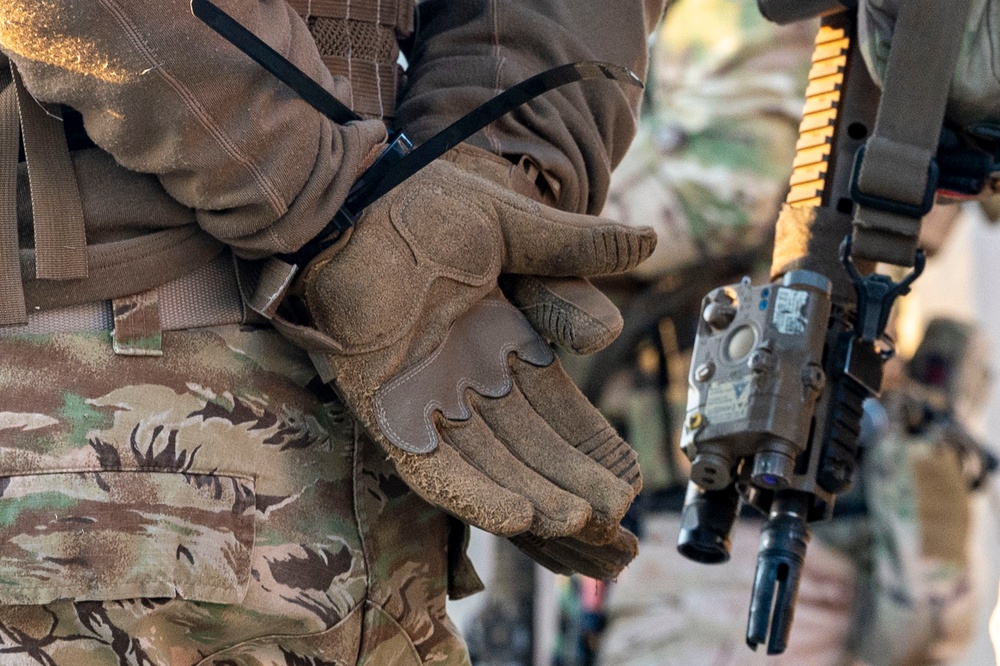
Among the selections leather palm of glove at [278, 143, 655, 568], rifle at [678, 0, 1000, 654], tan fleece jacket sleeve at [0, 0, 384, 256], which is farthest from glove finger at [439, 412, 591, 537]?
rifle at [678, 0, 1000, 654]

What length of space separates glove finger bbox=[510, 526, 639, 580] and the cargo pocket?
0.31m

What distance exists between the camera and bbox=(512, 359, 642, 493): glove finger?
1.51 m

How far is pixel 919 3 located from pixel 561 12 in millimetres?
389

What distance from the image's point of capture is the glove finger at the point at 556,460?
145 cm

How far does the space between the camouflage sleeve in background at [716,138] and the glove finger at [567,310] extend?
190cm

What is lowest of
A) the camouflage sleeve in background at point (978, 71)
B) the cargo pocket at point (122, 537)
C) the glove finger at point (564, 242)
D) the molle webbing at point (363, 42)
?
the cargo pocket at point (122, 537)

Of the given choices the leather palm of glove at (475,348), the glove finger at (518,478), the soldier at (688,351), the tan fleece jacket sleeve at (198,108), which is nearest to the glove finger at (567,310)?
the leather palm of glove at (475,348)

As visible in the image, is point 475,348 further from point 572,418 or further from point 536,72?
point 536,72

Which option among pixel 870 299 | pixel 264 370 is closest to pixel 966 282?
pixel 870 299

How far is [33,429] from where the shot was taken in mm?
1319

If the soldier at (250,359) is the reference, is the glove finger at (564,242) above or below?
above

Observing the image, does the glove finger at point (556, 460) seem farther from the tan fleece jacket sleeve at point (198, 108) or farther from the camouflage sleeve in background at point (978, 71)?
the camouflage sleeve in background at point (978, 71)

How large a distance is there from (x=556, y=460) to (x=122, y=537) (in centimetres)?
38

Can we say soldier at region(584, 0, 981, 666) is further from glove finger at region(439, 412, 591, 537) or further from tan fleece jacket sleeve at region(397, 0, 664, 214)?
glove finger at region(439, 412, 591, 537)
